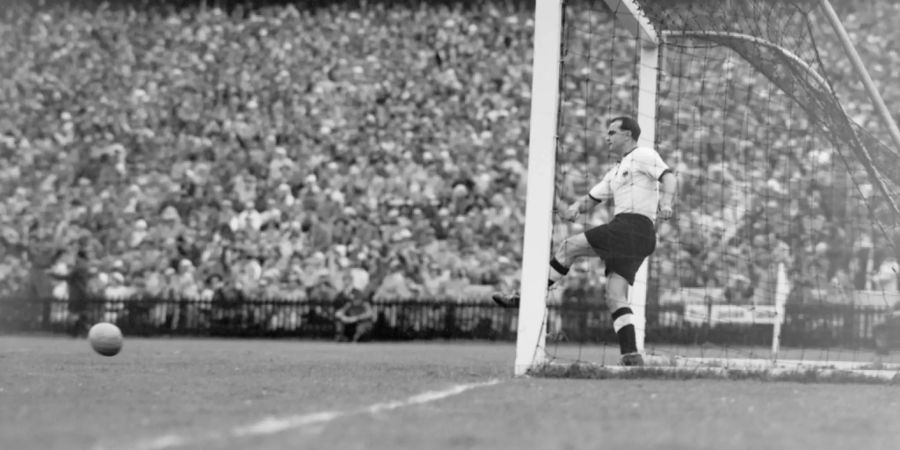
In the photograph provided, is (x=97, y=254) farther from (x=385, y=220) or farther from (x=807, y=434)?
(x=807, y=434)

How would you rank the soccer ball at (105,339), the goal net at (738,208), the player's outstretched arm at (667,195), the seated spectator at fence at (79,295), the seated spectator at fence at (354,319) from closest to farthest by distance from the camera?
the player's outstretched arm at (667,195) → the goal net at (738,208) → the soccer ball at (105,339) → the seated spectator at fence at (354,319) → the seated spectator at fence at (79,295)

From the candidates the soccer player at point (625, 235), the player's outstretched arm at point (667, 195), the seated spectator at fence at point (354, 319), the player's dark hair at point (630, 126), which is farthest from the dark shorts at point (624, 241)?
the seated spectator at fence at point (354, 319)

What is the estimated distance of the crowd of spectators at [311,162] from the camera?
977 inches

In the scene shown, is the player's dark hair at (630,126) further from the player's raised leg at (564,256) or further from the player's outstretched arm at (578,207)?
the player's raised leg at (564,256)

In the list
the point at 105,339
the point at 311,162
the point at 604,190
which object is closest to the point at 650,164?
the point at 604,190

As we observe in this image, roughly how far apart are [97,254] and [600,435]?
20.8 m

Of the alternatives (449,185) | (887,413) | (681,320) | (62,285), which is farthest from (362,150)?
(887,413)

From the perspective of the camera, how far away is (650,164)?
1181 cm

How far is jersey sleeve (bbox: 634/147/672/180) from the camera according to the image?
11.8 m

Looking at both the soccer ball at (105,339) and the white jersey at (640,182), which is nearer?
the white jersey at (640,182)

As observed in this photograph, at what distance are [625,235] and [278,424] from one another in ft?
17.3

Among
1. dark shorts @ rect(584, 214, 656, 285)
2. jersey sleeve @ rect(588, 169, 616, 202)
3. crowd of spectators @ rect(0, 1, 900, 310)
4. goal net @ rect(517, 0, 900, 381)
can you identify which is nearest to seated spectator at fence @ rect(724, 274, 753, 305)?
goal net @ rect(517, 0, 900, 381)

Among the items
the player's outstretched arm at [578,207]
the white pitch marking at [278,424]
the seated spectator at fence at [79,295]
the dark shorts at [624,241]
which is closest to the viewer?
the white pitch marking at [278,424]

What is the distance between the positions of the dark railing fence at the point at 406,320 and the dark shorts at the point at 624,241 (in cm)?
985
